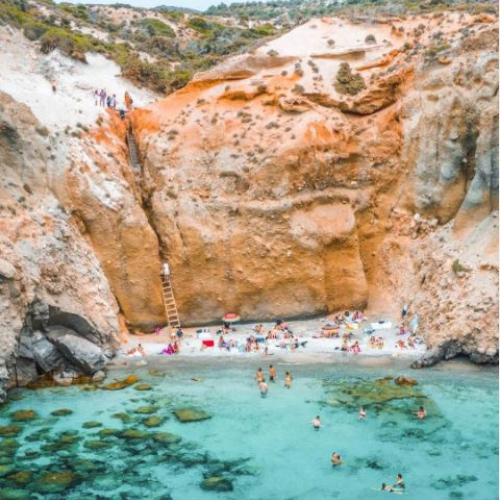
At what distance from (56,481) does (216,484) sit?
5169mm

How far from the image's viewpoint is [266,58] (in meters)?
40.3

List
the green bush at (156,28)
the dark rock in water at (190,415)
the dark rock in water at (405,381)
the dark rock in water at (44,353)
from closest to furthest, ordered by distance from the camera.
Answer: the dark rock in water at (190,415), the dark rock in water at (405,381), the dark rock in water at (44,353), the green bush at (156,28)

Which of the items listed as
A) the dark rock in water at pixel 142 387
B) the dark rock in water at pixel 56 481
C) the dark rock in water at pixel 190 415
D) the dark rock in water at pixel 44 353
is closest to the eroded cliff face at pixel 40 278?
the dark rock in water at pixel 44 353

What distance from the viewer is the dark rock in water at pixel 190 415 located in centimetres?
2581

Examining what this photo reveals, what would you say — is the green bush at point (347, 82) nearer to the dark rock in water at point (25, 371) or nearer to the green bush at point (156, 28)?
the dark rock in water at point (25, 371)

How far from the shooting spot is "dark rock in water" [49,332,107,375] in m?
29.6

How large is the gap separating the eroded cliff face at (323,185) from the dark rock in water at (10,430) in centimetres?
1247

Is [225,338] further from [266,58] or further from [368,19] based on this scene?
[368,19]

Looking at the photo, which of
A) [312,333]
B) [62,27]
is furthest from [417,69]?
[62,27]

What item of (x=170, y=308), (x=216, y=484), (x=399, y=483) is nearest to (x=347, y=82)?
(x=170, y=308)

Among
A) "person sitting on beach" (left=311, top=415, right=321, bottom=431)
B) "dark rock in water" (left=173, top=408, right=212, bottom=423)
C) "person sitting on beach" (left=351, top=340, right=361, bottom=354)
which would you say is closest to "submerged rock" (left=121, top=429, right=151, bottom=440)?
"dark rock in water" (left=173, top=408, right=212, bottom=423)

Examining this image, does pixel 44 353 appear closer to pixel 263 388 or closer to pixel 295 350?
pixel 263 388

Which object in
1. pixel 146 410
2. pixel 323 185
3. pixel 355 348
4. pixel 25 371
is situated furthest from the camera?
pixel 323 185

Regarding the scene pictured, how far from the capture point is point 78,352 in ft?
97.4
